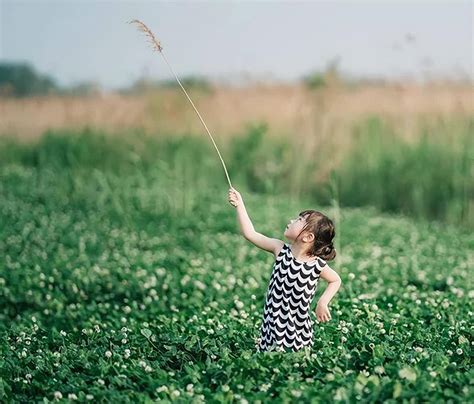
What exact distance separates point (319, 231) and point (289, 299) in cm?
41

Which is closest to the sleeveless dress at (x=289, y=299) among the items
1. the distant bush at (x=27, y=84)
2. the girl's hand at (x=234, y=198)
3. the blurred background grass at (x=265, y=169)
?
the girl's hand at (x=234, y=198)

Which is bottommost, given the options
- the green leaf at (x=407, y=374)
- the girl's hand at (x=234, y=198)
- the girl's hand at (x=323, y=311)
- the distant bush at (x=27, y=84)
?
the green leaf at (x=407, y=374)

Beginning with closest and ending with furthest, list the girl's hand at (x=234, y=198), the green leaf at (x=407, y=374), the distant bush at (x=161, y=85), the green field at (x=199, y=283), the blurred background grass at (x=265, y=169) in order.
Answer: the green leaf at (x=407, y=374) < the green field at (x=199, y=283) < the girl's hand at (x=234, y=198) < the blurred background grass at (x=265, y=169) < the distant bush at (x=161, y=85)

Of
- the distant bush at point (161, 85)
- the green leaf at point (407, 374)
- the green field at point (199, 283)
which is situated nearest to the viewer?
the green leaf at point (407, 374)

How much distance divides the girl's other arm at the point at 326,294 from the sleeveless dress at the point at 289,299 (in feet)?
0.18

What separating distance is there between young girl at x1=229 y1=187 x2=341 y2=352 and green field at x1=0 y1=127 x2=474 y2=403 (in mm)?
186

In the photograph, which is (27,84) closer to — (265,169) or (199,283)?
(265,169)

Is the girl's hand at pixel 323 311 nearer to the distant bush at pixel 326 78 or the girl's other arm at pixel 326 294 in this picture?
the girl's other arm at pixel 326 294

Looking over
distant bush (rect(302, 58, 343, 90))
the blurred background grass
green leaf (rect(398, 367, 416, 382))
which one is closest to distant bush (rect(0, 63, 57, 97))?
the blurred background grass

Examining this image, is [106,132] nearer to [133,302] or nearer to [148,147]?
[148,147]

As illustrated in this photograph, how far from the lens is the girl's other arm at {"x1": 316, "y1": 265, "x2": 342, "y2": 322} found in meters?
4.59

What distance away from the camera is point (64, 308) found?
7156mm

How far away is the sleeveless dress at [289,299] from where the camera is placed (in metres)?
4.64

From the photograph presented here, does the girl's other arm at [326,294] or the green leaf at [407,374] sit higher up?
the girl's other arm at [326,294]
